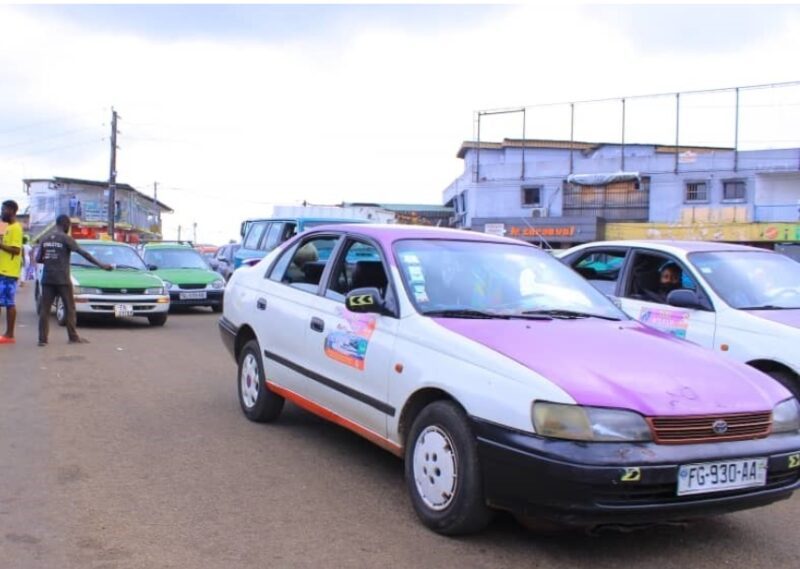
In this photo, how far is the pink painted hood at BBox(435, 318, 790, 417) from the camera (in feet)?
11.5

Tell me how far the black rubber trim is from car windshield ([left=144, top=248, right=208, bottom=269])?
11.3 metres

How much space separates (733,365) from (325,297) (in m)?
2.63

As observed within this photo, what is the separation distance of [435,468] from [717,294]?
131 inches

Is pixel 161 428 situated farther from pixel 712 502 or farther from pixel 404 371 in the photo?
pixel 712 502

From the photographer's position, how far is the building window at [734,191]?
3628 cm

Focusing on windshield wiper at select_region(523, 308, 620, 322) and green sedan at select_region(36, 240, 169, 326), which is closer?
windshield wiper at select_region(523, 308, 620, 322)

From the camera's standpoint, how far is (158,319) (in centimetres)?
1352

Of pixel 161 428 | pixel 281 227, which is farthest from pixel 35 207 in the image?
pixel 161 428

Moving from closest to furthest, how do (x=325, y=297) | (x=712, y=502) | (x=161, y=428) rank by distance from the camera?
1. (x=712, y=502)
2. (x=325, y=297)
3. (x=161, y=428)

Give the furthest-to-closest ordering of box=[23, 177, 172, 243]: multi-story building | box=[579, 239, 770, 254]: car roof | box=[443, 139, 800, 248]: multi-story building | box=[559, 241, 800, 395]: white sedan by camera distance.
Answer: box=[23, 177, 172, 243]: multi-story building, box=[443, 139, 800, 248]: multi-story building, box=[579, 239, 770, 254]: car roof, box=[559, 241, 800, 395]: white sedan

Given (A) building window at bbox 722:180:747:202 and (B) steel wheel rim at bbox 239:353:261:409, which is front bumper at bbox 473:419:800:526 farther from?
(A) building window at bbox 722:180:747:202

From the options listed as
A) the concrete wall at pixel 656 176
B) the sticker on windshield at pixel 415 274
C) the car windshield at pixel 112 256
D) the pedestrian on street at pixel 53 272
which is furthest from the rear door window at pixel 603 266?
the concrete wall at pixel 656 176

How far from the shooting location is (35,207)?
65312mm

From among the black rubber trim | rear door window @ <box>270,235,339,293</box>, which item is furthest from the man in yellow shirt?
the black rubber trim
